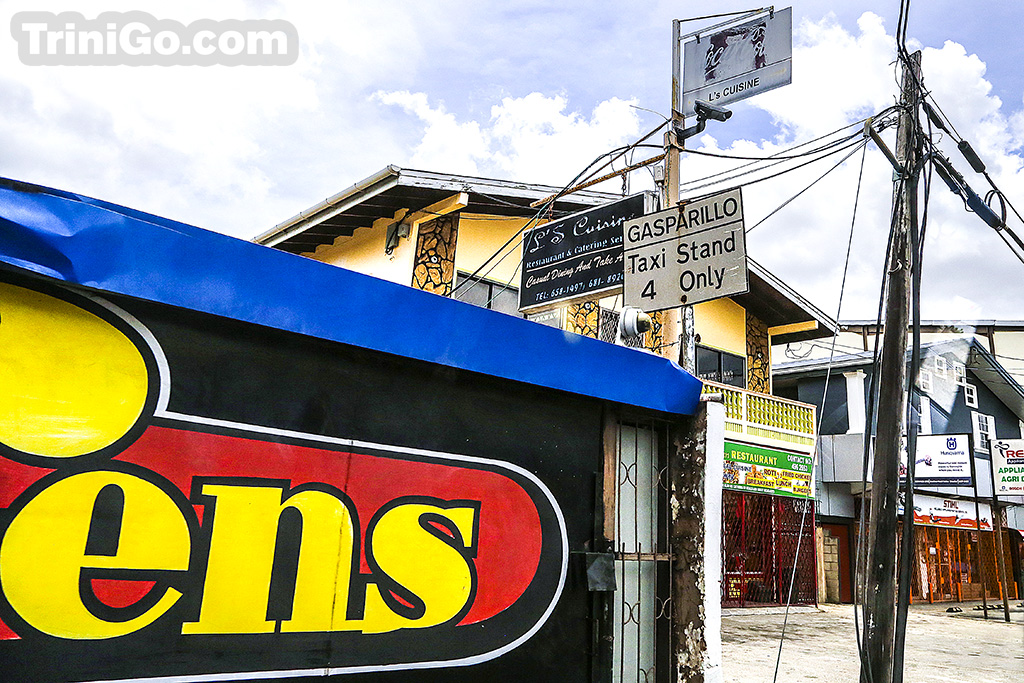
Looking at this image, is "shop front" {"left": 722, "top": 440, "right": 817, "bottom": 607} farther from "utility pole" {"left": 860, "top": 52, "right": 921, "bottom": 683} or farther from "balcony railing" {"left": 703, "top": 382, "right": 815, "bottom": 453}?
"utility pole" {"left": 860, "top": 52, "right": 921, "bottom": 683}

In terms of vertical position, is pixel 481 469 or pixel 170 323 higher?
pixel 170 323

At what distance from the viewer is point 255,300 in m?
2.74

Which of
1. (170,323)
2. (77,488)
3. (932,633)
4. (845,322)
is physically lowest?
(932,633)

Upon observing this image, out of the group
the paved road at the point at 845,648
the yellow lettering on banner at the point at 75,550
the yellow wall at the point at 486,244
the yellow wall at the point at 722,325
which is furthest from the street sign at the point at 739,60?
the yellow wall at the point at 722,325

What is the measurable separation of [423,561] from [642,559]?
151 cm

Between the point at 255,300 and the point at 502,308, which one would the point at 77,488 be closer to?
the point at 255,300

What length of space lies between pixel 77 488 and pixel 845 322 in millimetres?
34415

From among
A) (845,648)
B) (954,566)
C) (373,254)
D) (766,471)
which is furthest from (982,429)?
(373,254)

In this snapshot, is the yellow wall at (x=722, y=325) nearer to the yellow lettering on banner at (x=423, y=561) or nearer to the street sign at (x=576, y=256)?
the street sign at (x=576, y=256)

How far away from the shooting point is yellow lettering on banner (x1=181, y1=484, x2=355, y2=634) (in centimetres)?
263

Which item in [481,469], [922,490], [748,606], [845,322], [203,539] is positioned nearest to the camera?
[203,539]

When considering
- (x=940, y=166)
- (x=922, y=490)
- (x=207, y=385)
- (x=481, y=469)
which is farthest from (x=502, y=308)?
(x=922, y=490)

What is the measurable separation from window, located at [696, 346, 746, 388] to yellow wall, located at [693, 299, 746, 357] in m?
0.14

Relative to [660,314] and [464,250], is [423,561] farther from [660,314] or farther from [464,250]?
[464,250]
